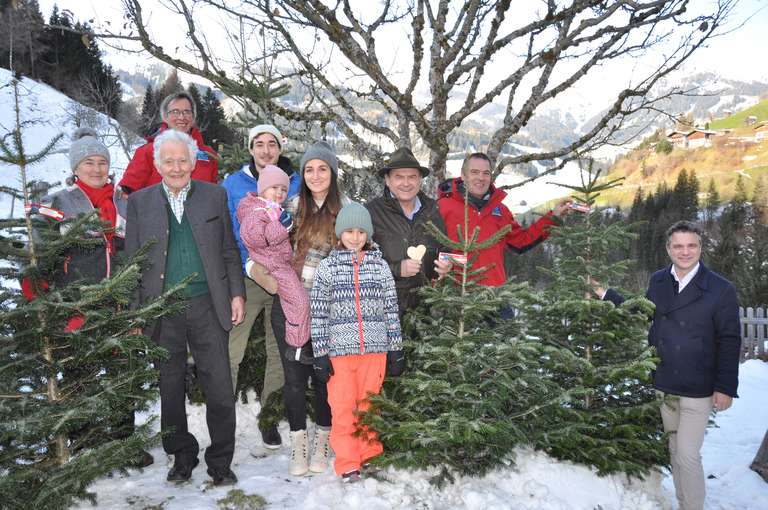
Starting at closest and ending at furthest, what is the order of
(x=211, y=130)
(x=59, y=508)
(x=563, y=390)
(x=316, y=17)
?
(x=59, y=508)
(x=563, y=390)
(x=316, y=17)
(x=211, y=130)

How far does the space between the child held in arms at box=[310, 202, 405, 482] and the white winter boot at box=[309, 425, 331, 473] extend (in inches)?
9.5

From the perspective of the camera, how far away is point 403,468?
4.01m

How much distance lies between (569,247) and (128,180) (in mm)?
4348

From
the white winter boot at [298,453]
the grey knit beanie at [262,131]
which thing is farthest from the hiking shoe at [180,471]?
the grey knit beanie at [262,131]

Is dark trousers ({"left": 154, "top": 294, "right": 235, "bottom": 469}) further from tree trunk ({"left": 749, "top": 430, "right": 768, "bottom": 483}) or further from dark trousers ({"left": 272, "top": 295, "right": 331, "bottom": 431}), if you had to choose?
tree trunk ({"left": 749, "top": 430, "right": 768, "bottom": 483})

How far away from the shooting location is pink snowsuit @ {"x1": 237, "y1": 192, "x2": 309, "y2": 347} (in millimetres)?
3945

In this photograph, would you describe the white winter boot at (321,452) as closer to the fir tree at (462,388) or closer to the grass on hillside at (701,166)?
the fir tree at (462,388)

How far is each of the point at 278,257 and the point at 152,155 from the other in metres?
1.92

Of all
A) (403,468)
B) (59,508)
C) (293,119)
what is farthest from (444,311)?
(293,119)

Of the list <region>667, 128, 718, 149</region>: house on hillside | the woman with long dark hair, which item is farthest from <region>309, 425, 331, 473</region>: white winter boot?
<region>667, 128, 718, 149</region>: house on hillside

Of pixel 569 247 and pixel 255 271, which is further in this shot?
pixel 569 247

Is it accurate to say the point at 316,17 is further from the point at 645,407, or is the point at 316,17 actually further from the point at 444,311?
the point at 645,407

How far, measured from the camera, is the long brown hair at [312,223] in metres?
4.14

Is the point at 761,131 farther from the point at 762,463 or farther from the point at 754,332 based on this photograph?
the point at 762,463
